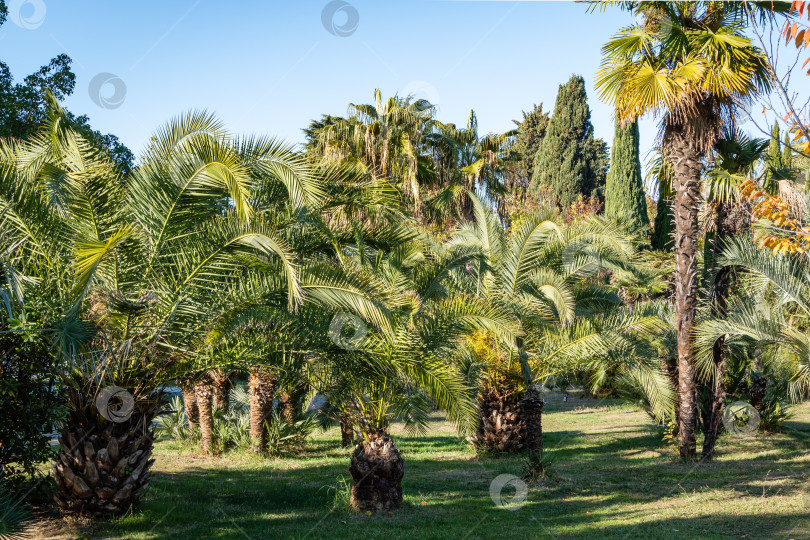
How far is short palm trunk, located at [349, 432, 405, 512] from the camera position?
7855mm

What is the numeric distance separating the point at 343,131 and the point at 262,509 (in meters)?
13.9

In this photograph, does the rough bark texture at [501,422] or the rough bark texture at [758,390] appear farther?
the rough bark texture at [758,390]

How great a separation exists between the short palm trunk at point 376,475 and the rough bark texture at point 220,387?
4635 mm

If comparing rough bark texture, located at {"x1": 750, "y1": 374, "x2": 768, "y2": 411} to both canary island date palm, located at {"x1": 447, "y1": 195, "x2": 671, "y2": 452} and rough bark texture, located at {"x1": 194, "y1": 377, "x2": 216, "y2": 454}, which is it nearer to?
canary island date palm, located at {"x1": 447, "y1": 195, "x2": 671, "y2": 452}

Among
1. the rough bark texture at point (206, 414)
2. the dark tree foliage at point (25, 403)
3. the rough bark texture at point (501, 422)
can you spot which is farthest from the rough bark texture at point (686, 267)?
the dark tree foliage at point (25, 403)

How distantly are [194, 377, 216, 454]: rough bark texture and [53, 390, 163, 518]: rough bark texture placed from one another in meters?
4.66

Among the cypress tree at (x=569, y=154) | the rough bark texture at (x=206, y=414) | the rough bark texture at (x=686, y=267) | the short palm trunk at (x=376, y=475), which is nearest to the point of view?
the short palm trunk at (x=376, y=475)

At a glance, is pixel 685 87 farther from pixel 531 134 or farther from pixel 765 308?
pixel 531 134

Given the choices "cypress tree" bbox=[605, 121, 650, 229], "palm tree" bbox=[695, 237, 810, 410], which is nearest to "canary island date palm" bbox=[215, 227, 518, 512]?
"palm tree" bbox=[695, 237, 810, 410]

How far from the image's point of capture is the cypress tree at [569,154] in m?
34.5

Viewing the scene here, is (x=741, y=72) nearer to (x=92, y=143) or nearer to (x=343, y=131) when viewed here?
(x=92, y=143)

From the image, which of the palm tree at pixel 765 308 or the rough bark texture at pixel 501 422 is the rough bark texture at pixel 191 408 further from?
the palm tree at pixel 765 308

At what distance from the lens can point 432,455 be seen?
12.5 meters

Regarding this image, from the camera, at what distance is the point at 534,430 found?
9.87m
